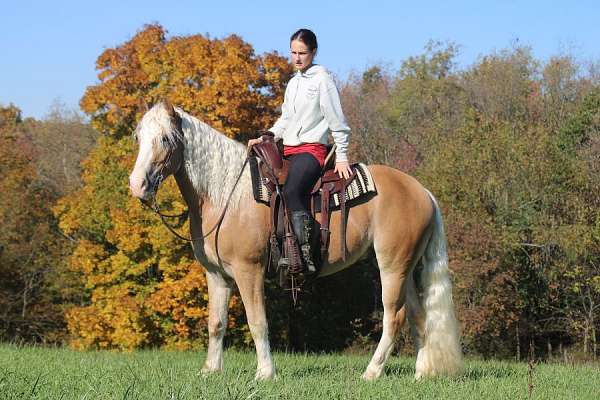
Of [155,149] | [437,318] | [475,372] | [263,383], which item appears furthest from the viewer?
[475,372]

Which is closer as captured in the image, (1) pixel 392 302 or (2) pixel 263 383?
(2) pixel 263 383

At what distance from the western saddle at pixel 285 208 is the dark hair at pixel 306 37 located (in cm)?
95

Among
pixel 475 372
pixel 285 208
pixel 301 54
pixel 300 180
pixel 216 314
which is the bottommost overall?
pixel 475 372

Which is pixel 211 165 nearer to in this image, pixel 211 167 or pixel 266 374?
pixel 211 167

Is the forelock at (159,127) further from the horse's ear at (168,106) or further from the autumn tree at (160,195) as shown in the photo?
the autumn tree at (160,195)

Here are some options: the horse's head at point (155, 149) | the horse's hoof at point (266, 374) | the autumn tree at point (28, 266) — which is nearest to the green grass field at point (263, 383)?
the horse's hoof at point (266, 374)

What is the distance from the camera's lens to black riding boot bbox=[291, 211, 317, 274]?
7059mm

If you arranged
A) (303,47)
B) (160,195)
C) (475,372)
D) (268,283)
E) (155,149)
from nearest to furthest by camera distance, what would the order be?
1. (155,149)
2. (303,47)
3. (475,372)
4. (160,195)
5. (268,283)

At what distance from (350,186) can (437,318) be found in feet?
5.17

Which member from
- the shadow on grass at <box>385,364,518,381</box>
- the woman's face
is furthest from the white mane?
the shadow on grass at <box>385,364,518,381</box>

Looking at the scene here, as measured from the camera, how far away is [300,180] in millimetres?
7094

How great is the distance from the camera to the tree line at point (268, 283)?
20078mm

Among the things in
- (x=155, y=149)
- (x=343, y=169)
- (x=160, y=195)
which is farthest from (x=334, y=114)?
(x=160, y=195)

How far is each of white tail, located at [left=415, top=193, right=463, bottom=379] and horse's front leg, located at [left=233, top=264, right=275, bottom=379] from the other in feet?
4.73
